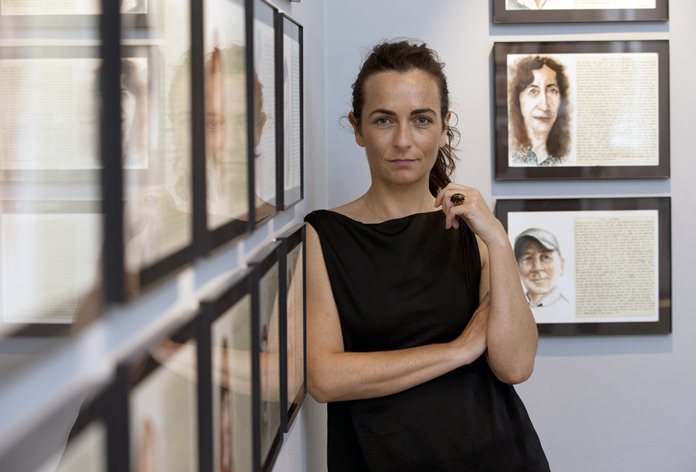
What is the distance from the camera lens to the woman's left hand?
6.28ft

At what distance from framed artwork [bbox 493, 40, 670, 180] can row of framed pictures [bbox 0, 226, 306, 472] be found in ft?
4.77

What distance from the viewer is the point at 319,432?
8.05 feet

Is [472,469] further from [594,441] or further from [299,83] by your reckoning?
[594,441]

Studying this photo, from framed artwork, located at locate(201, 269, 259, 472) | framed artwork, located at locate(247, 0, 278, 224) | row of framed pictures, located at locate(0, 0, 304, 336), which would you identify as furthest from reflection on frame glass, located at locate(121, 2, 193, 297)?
framed artwork, located at locate(247, 0, 278, 224)

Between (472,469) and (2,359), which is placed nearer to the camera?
(2,359)

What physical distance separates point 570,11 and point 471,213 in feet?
4.18

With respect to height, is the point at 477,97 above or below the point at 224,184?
above

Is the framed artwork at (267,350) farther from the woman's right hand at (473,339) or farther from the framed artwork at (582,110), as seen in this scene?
the framed artwork at (582,110)

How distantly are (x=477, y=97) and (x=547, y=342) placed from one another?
807mm

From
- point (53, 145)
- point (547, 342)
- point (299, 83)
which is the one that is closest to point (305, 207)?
point (299, 83)

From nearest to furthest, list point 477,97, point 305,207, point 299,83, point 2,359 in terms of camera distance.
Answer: point 2,359 → point 299,83 → point 305,207 → point 477,97

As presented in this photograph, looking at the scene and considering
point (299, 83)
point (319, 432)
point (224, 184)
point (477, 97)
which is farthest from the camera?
point (477, 97)

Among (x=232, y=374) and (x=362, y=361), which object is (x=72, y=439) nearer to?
(x=232, y=374)

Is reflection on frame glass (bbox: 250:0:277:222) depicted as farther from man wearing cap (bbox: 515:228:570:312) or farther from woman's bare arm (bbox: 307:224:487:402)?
man wearing cap (bbox: 515:228:570:312)
